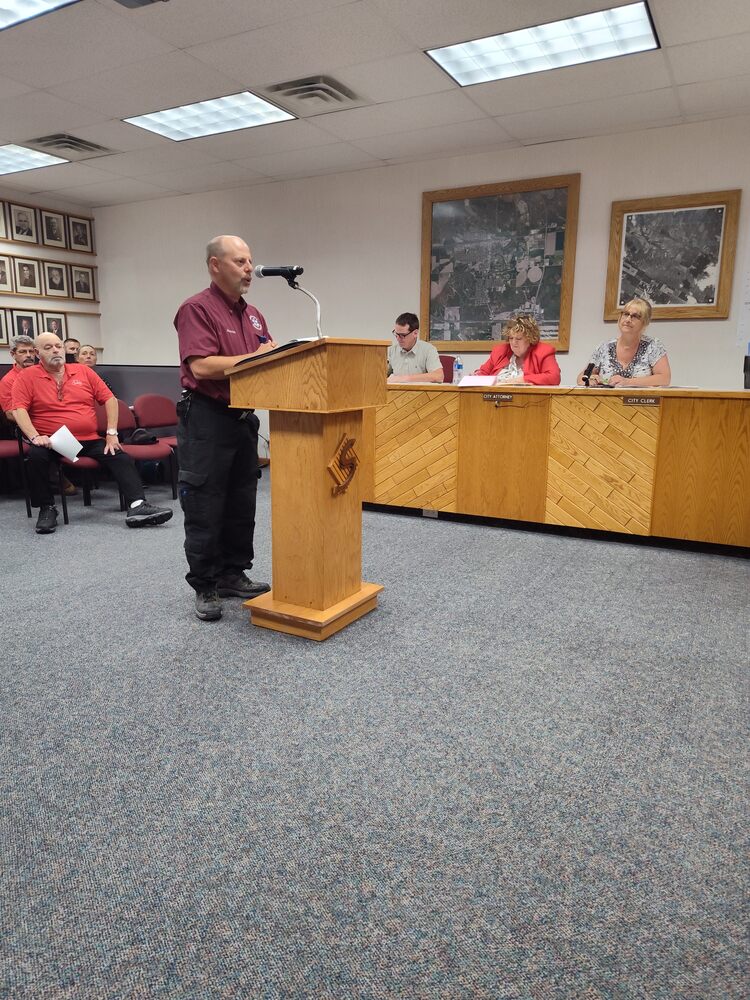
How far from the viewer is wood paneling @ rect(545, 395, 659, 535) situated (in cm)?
396

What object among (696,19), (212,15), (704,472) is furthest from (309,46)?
(704,472)

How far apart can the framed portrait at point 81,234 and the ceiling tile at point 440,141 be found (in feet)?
12.6

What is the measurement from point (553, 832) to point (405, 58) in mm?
4230

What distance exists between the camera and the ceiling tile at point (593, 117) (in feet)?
15.3

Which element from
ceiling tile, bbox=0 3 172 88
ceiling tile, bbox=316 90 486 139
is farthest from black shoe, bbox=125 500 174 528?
ceiling tile, bbox=316 90 486 139

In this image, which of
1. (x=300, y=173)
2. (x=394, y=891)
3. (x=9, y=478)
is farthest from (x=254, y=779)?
(x=300, y=173)

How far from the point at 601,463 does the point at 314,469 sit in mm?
2193

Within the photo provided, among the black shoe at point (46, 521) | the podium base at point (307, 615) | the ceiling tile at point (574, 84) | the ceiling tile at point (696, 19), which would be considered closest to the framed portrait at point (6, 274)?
the black shoe at point (46, 521)

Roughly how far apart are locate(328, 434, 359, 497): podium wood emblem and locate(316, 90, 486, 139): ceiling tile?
125 inches

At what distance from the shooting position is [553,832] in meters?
1.61

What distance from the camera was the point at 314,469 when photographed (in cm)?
258

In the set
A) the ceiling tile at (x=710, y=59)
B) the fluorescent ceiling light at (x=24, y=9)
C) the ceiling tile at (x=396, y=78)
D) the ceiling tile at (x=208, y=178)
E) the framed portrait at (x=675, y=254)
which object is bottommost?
the framed portrait at (x=675, y=254)

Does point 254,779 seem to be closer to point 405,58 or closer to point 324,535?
point 324,535

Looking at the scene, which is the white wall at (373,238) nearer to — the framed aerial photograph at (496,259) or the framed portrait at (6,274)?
the framed aerial photograph at (496,259)
